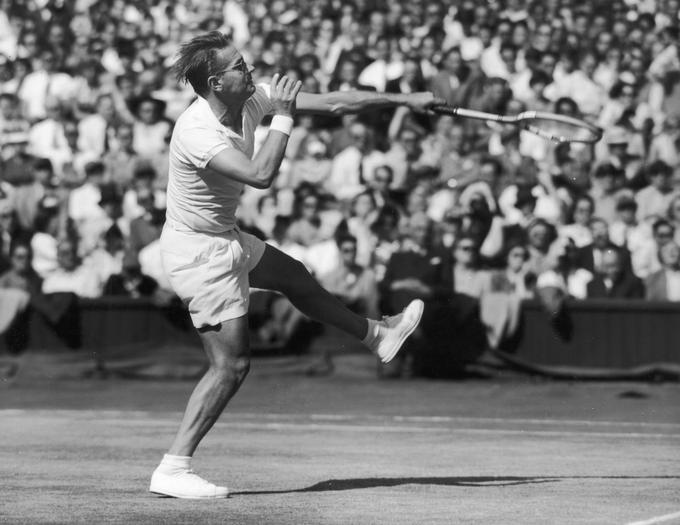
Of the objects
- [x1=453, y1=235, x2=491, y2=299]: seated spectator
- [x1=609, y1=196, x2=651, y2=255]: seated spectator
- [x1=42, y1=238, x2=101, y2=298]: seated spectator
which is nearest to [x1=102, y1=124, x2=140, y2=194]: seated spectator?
[x1=42, y1=238, x2=101, y2=298]: seated spectator

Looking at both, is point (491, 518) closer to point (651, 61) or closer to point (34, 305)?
point (34, 305)

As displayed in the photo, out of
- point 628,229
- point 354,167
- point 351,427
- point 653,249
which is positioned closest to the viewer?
point 351,427

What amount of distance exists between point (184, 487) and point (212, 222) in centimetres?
127

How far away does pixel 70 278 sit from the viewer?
1509 centimetres

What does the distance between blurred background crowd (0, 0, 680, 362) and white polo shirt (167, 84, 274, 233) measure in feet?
23.0

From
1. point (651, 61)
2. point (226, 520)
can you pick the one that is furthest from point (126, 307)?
point (226, 520)

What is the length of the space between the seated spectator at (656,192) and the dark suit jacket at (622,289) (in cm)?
152

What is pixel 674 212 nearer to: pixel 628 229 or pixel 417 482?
pixel 628 229

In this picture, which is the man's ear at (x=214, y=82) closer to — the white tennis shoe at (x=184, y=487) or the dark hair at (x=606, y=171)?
the white tennis shoe at (x=184, y=487)

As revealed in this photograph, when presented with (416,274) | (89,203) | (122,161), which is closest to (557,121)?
(416,274)

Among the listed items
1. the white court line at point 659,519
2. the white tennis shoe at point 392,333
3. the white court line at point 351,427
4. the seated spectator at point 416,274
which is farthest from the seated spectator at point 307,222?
the white court line at point 659,519

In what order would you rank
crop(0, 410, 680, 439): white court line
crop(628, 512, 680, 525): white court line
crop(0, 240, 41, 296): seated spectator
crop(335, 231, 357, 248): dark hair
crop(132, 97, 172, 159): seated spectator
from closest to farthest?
crop(628, 512, 680, 525): white court line → crop(0, 410, 680, 439): white court line → crop(335, 231, 357, 248): dark hair → crop(0, 240, 41, 296): seated spectator → crop(132, 97, 172, 159): seated spectator

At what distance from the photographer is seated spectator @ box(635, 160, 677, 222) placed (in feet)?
52.3

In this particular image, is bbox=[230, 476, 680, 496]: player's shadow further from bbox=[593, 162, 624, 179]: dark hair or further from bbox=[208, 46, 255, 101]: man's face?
bbox=[593, 162, 624, 179]: dark hair
